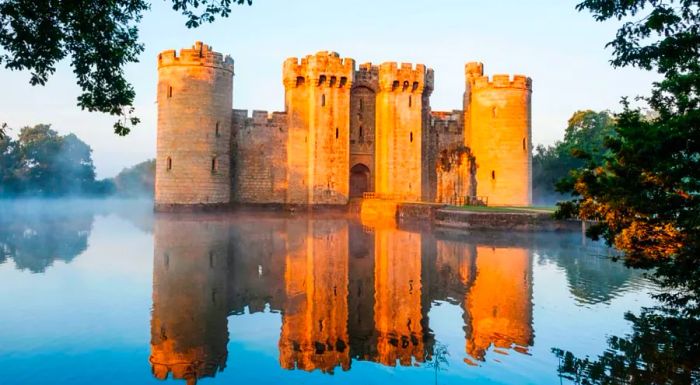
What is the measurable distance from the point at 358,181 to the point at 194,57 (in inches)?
457

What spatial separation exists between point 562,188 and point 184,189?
23074mm

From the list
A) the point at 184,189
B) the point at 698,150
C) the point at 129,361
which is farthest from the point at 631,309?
the point at 184,189

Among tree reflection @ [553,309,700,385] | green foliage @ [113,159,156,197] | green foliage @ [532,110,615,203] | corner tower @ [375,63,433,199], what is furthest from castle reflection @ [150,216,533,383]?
green foliage @ [113,159,156,197]

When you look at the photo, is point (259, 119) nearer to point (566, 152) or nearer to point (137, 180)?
point (566, 152)

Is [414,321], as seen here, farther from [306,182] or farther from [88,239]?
[306,182]

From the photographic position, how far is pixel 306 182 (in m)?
30.5

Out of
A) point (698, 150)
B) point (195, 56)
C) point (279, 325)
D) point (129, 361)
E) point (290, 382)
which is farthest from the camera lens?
point (195, 56)

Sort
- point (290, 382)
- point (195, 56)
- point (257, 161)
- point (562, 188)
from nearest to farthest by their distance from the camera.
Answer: point (290, 382)
point (562, 188)
point (195, 56)
point (257, 161)

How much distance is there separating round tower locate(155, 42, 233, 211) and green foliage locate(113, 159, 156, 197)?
55056mm

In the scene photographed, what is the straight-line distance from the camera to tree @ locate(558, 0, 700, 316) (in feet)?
19.1

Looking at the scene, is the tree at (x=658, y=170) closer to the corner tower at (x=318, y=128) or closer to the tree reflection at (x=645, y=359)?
the tree reflection at (x=645, y=359)

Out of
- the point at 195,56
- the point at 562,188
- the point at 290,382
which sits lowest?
the point at 290,382

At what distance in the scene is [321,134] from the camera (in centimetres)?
3008

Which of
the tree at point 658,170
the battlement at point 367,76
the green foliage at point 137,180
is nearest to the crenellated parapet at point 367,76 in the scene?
the battlement at point 367,76
